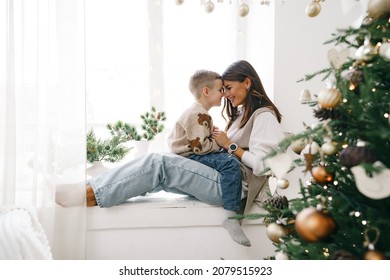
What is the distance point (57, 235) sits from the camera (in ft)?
4.91

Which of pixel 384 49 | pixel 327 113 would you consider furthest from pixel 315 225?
pixel 384 49

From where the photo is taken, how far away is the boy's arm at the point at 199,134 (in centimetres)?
169

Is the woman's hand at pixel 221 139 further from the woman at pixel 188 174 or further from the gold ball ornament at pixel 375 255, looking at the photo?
the gold ball ornament at pixel 375 255

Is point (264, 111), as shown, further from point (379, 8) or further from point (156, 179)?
point (379, 8)

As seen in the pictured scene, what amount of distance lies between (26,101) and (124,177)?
47cm

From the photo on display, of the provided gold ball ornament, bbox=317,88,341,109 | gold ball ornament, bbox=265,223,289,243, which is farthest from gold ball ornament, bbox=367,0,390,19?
gold ball ornament, bbox=265,223,289,243

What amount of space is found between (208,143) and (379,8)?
3.37ft

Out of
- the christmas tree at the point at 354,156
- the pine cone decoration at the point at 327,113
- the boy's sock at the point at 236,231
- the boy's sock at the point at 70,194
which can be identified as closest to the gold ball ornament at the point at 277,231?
the christmas tree at the point at 354,156

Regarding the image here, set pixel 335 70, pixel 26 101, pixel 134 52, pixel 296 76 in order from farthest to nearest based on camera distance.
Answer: pixel 134 52 → pixel 296 76 → pixel 26 101 → pixel 335 70

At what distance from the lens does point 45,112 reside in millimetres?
1465

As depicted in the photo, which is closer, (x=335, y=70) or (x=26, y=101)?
(x=335, y=70)

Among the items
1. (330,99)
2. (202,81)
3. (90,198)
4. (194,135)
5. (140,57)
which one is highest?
(140,57)
